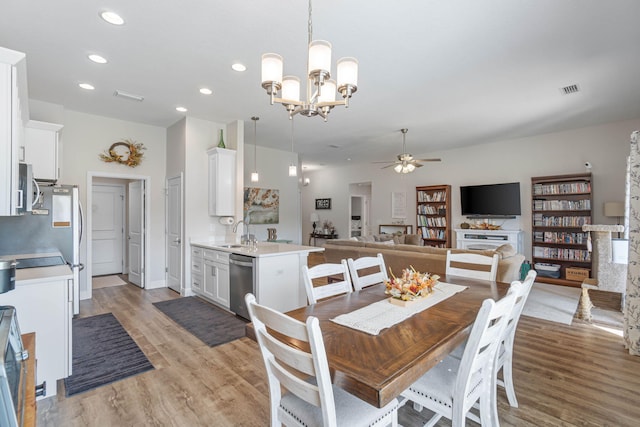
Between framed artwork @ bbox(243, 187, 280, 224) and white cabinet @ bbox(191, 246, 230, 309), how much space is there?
7.27 feet

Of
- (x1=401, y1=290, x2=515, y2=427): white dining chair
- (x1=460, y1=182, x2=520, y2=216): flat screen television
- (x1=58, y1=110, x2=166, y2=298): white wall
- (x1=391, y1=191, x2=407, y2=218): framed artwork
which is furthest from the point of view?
(x1=391, y1=191, x2=407, y2=218): framed artwork

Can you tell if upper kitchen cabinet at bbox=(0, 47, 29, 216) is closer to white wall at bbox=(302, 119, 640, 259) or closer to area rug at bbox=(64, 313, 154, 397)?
area rug at bbox=(64, 313, 154, 397)

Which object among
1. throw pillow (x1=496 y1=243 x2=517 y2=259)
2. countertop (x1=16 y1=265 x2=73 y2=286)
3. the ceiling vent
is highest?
the ceiling vent

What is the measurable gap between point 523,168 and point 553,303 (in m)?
3.06

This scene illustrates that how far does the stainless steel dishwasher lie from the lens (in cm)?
363

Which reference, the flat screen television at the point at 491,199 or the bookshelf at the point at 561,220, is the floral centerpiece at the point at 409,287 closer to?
the bookshelf at the point at 561,220

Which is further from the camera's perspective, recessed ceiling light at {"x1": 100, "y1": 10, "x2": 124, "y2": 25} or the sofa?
the sofa

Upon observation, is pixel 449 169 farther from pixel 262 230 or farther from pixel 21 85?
pixel 21 85

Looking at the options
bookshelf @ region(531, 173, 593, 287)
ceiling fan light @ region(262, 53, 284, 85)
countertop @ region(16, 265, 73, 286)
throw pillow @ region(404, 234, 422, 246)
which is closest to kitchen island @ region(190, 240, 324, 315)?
countertop @ region(16, 265, 73, 286)

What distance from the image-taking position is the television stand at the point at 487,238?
6180 mm

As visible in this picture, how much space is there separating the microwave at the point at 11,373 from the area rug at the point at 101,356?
4.94 feet

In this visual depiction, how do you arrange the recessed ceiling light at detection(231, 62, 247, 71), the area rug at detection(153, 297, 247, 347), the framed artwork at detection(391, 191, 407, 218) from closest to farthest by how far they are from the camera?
the recessed ceiling light at detection(231, 62, 247, 71), the area rug at detection(153, 297, 247, 347), the framed artwork at detection(391, 191, 407, 218)

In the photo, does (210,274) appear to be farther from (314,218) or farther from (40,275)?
(314,218)

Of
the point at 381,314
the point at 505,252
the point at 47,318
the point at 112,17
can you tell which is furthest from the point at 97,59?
the point at 505,252
